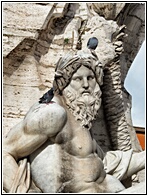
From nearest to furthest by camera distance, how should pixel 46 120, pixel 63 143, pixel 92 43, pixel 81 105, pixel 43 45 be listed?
1. pixel 46 120
2. pixel 63 143
3. pixel 81 105
4. pixel 92 43
5. pixel 43 45

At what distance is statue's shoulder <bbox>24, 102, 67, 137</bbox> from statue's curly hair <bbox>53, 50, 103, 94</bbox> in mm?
311

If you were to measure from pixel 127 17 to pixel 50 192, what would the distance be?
110 inches

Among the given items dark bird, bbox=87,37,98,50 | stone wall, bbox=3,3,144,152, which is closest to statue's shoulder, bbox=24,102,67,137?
dark bird, bbox=87,37,98,50

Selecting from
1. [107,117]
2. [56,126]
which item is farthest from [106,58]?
[56,126]

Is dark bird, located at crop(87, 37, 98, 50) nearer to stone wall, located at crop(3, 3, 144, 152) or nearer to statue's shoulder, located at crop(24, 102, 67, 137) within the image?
stone wall, located at crop(3, 3, 144, 152)

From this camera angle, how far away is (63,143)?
6656 millimetres

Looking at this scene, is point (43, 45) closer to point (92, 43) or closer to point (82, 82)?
Answer: point (92, 43)

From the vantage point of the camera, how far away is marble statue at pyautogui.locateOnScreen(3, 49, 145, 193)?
21.5ft

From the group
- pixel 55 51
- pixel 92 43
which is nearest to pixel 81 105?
pixel 92 43

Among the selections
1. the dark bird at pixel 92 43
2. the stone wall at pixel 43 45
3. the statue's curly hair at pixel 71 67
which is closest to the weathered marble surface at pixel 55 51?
the stone wall at pixel 43 45

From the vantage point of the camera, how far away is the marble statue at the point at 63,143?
6559mm

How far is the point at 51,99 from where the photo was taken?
22.4 ft

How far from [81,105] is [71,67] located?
1.05 ft

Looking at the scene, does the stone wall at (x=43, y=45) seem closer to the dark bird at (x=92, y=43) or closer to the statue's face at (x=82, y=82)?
the dark bird at (x=92, y=43)
